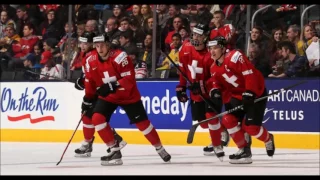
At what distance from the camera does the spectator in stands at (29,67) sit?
13.0 m

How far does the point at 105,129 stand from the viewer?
30.9 ft

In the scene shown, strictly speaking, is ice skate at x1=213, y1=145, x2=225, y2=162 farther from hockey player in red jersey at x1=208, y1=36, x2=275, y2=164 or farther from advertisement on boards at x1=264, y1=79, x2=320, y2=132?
advertisement on boards at x1=264, y1=79, x2=320, y2=132

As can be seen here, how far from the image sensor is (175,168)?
899 cm

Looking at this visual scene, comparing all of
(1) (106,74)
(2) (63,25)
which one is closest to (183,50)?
(1) (106,74)

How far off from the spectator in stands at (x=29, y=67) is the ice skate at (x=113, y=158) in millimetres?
3821

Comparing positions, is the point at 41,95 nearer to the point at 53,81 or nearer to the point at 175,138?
the point at 53,81

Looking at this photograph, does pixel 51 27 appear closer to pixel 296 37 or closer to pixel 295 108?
pixel 296 37

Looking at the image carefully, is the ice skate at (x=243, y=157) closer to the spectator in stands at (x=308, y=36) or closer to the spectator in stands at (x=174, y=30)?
the spectator in stands at (x=308, y=36)

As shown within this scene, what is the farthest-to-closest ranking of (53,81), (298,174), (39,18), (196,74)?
1. (39,18)
2. (53,81)
3. (196,74)
4. (298,174)

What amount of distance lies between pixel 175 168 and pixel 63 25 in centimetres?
466

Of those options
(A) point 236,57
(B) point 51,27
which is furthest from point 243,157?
(B) point 51,27

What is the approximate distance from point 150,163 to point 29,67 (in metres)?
4.00

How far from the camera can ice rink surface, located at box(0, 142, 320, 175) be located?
28.1 feet

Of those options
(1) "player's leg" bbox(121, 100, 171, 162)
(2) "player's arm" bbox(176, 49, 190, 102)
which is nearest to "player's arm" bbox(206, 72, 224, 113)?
(2) "player's arm" bbox(176, 49, 190, 102)
